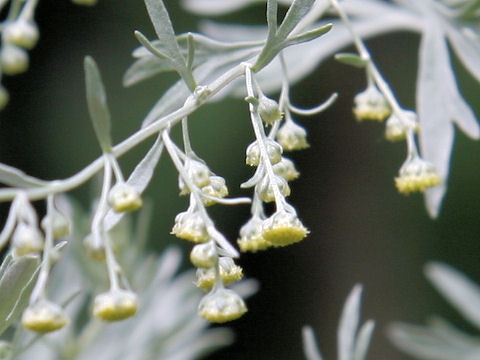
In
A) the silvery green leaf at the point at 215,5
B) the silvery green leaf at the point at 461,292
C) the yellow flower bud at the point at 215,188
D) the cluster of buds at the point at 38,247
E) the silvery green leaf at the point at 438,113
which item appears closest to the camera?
the cluster of buds at the point at 38,247

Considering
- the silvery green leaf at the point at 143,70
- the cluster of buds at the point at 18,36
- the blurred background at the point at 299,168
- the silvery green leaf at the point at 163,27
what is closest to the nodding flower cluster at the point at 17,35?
the cluster of buds at the point at 18,36

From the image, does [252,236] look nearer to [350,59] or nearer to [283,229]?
[283,229]

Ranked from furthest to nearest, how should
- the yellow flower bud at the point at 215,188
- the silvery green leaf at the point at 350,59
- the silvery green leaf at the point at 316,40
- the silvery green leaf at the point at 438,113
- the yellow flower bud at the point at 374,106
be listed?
1. the silvery green leaf at the point at 316,40
2. the silvery green leaf at the point at 438,113
3. the yellow flower bud at the point at 374,106
4. the silvery green leaf at the point at 350,59
5. the yellow flower bud at the point at 215,188

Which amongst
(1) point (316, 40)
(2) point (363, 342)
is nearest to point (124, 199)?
(2) point (363, 342)

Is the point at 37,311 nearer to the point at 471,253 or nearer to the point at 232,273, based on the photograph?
the point at 232,273

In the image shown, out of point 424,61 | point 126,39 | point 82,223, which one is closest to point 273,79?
point 424,61

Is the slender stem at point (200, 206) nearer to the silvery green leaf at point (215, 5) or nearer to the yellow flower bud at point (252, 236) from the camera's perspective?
the yellow flower bud at point (252, 236)
